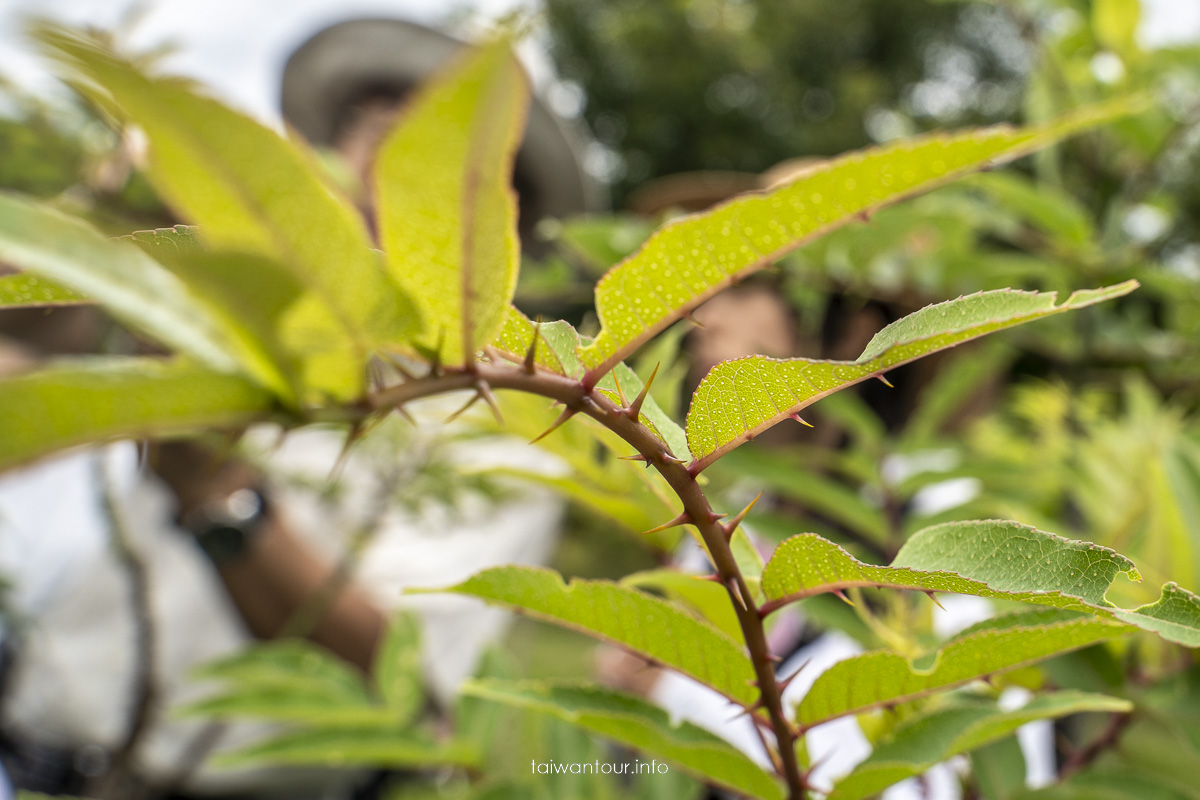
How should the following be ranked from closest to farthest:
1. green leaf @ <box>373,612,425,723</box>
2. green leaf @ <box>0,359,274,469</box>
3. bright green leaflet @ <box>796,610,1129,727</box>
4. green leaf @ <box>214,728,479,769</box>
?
green leaf @ <box>0,359,274,469</box>
bright green leaflet @ <box>796,610,1129,727</box>
green leaf @ <box>214,728,479,769</box>
green leaf @ <box>373,612,425,723</box>

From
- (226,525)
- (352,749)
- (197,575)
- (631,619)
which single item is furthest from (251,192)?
(197,575)

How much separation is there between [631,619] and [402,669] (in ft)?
1.50

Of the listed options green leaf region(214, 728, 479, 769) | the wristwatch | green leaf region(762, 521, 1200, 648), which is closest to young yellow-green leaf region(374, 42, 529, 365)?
green leaf region(762, 521, 1200, 648)

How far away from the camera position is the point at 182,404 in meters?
0.14

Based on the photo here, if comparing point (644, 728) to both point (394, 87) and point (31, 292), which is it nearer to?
point (31, 292)

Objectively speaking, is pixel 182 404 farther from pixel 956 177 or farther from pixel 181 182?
pixel 956 177

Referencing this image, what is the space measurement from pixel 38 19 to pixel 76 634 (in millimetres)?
1636

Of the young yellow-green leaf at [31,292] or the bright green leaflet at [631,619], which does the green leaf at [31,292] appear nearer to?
the young yellow-green leaf at [31,292]

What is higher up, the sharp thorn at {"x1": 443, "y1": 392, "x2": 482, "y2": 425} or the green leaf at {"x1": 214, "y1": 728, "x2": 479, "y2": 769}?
the sharp thorn at {"x1": 443, "y1": 392, "x2": 482, "y2": 425}

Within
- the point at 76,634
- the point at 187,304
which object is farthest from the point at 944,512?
the point at 76,634

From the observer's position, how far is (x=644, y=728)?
28cm

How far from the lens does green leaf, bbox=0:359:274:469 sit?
12cm

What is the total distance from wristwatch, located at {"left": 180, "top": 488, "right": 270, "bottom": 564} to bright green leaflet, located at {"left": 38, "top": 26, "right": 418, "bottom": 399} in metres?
1.28

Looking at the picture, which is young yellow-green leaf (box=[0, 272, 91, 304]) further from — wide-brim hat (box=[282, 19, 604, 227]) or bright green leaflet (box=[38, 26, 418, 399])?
wide-brim hat (box=[282, 19, 604, 227])
